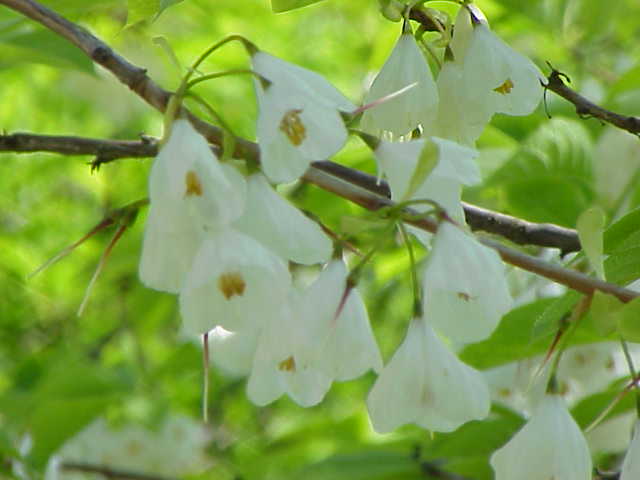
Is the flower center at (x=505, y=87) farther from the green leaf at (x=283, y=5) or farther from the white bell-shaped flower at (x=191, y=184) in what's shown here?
the white bell-shaped flower at (x=191, y=184)

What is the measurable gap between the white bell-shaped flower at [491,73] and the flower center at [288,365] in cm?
37

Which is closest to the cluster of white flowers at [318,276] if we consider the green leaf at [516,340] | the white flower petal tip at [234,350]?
the green leaf at [516,340]

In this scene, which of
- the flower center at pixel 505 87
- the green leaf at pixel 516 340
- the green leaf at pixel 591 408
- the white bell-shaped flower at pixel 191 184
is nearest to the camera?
the white bell-shaped flower at pixel 191 184

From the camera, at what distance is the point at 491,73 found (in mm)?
1170

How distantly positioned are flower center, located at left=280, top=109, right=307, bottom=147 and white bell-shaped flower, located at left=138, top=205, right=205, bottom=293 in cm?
11

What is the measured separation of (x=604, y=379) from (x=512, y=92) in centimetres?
92

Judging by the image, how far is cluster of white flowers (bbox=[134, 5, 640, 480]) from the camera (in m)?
0.90

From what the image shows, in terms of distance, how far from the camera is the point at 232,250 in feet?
2.92

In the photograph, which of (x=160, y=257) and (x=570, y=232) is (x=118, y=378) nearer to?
(x=570, y=232)

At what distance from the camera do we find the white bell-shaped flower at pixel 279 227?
0.95m

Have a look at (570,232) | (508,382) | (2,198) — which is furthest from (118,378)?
(570,232)

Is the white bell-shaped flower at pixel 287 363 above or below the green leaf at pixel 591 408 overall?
above

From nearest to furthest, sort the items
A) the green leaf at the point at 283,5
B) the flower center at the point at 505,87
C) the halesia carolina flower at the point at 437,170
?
the halesia carolina flower at the point at 437,170, the green leaf at the point at 283,5, the flower center at the point at 505,87

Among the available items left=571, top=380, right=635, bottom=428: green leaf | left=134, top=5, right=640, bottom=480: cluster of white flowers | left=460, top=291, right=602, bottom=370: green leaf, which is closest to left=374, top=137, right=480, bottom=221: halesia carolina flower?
left=134, top=5, right=640, bottom=480: cluster of white flowers
